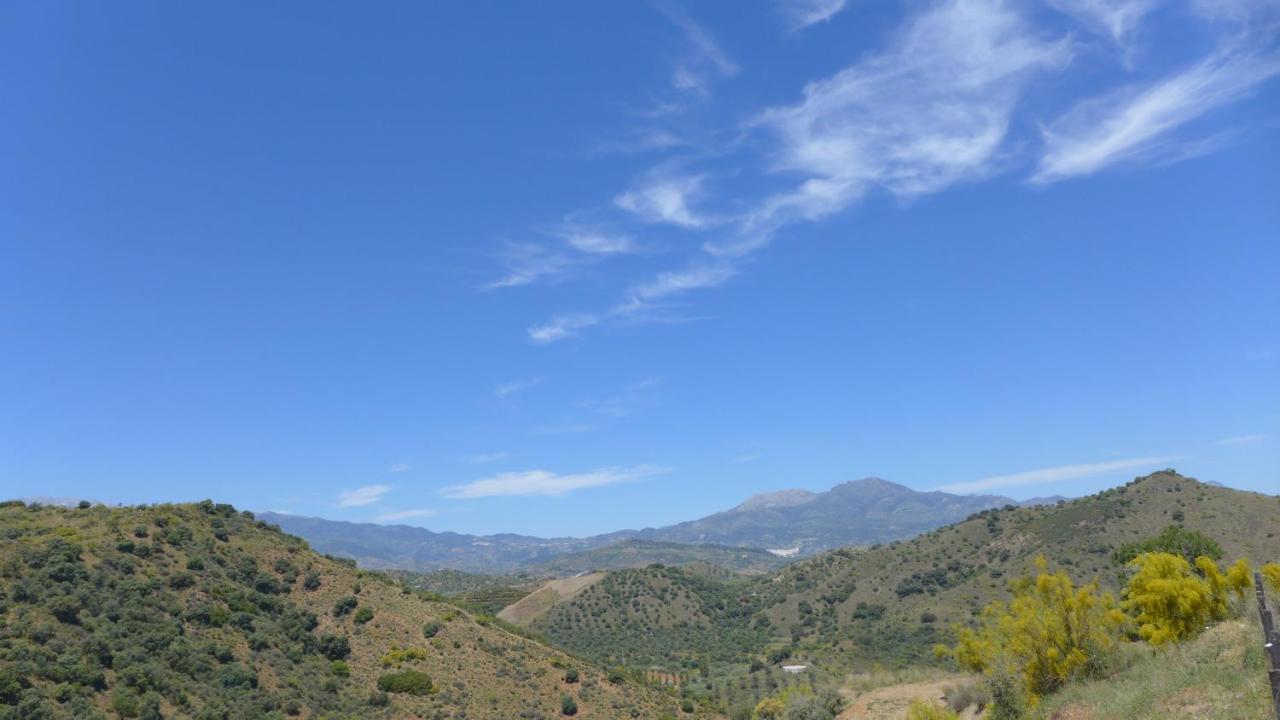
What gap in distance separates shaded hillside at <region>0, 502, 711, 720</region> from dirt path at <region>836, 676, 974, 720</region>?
20125 millimetres

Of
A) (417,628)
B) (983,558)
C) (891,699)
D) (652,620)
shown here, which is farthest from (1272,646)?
(652,620)

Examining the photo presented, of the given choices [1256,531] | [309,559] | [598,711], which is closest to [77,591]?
[309,559]

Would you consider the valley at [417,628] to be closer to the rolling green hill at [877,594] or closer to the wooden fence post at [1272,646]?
the rolling green hill at [877,594]

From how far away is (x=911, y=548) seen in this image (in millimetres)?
127625

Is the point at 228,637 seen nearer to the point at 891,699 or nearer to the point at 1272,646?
the point at 891,699

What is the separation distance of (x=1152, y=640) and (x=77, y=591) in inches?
2234

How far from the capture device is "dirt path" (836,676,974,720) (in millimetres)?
36188

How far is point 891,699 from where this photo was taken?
38.9 meters

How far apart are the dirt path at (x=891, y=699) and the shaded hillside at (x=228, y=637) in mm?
20125

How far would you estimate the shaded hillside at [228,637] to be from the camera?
39094 mm

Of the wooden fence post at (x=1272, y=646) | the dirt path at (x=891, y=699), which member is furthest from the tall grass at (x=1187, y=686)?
the dirt path at (x=891, y=699)

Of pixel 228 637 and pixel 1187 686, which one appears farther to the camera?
pixel 228 637

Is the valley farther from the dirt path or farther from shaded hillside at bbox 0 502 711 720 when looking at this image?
the dirt path

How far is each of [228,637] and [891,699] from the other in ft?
141
